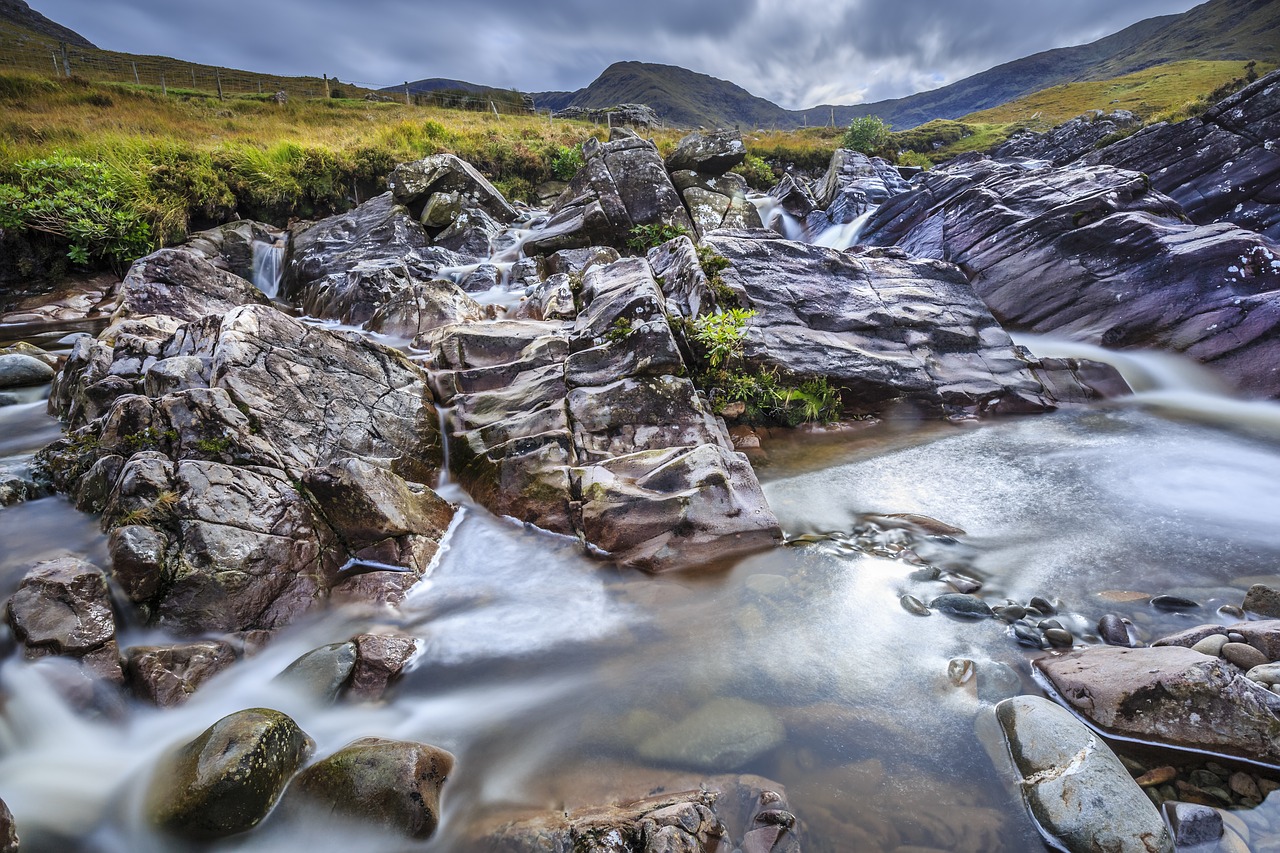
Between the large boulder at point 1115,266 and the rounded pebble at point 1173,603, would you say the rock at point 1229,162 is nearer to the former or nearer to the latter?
the large boulder at point 1115,266

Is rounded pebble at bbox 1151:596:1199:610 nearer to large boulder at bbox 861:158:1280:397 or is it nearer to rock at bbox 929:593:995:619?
rock at bbox 929:593:995:619

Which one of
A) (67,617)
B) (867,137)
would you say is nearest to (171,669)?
(67,617)

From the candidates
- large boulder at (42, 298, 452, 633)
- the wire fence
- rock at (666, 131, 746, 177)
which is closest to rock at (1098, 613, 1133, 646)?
large boulder at (42, 298, 452, 633)

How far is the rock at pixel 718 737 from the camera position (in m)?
3.81

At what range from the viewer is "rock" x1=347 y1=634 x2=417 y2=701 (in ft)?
14.5

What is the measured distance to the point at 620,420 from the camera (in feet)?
24.3

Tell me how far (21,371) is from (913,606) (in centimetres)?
1394

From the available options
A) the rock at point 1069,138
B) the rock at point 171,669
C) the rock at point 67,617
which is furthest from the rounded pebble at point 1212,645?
the rock at point 1069,138

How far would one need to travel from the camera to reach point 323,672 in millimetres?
4344

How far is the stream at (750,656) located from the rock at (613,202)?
38.7ft

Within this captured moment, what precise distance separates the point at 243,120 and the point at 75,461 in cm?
2988

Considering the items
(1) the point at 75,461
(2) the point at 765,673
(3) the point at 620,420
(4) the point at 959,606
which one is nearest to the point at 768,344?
(3) the point at 620,420

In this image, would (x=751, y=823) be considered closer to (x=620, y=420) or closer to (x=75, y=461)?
(x=620, y=420)

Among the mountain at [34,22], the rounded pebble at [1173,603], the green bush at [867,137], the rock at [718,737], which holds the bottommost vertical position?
the rock at [718,737]
